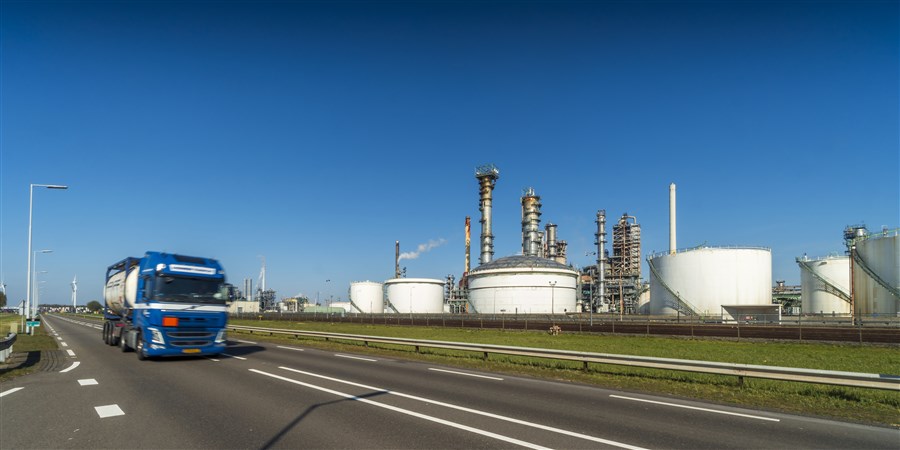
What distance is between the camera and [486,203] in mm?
111562

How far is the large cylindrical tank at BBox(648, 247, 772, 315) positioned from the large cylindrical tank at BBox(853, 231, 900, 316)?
9.83 metres

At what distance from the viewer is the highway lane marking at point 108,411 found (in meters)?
9.20

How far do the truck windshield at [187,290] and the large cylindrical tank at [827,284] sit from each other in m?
78.7

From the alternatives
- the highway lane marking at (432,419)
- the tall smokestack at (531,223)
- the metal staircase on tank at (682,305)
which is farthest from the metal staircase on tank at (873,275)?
the highway lane marking at (432,419)

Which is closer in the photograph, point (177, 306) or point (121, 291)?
point (177, 306)

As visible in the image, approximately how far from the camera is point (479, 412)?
970 cm

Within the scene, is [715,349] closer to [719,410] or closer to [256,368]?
[719,410]

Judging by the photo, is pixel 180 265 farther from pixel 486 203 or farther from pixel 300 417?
pixel 486 203

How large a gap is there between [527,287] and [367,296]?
46.9 m

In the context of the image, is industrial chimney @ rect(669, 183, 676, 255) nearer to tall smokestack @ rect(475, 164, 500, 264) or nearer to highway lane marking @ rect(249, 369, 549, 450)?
tall smokestack @ rect(475, 164, 500, 264)

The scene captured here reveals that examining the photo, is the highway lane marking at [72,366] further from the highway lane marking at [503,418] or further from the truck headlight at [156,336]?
the highway lane marking at [503,418]

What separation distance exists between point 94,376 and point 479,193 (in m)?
102

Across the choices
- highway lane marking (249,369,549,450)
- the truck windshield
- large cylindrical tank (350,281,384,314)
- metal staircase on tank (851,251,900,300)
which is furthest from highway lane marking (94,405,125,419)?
large cylindrical tank (350,281,384,314)

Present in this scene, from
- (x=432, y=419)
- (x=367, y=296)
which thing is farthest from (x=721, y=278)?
(x=367, y=296)
